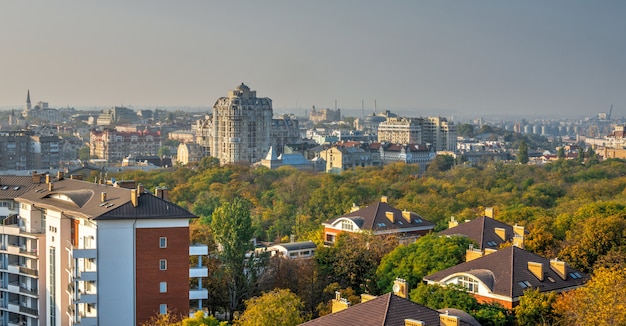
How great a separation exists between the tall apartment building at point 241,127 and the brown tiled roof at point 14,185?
238 feet

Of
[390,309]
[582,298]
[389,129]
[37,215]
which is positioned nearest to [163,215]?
[37,215]

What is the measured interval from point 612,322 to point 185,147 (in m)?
97.2

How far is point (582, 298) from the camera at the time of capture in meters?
23.7

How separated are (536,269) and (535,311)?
2.37 m

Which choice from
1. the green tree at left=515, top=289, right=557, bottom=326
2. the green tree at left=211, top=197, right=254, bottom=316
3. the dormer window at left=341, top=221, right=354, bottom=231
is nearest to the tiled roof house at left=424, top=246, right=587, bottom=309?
the green tree at left=515, top=289, right=557, bottom=326

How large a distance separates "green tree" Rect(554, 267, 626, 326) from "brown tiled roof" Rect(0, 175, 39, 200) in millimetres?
19146

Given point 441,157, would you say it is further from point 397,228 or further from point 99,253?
point 99,253

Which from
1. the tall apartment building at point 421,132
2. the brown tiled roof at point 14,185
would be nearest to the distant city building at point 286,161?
the tall apartment building at point 421,132

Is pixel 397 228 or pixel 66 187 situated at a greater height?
pixel 66 187

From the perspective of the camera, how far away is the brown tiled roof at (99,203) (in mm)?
27141

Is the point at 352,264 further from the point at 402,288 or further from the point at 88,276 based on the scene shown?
the point at 88,276

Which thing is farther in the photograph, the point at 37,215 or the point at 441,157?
the point at 441,157

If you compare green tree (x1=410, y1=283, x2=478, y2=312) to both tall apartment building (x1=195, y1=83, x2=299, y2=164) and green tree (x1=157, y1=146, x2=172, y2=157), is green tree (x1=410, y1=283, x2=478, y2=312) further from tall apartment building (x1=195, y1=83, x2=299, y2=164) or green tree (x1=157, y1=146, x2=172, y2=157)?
green tree (x1=157, y1=146, x2=172, y2=157)

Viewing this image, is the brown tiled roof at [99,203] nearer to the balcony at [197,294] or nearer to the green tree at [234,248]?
the balcony at [197,294]
